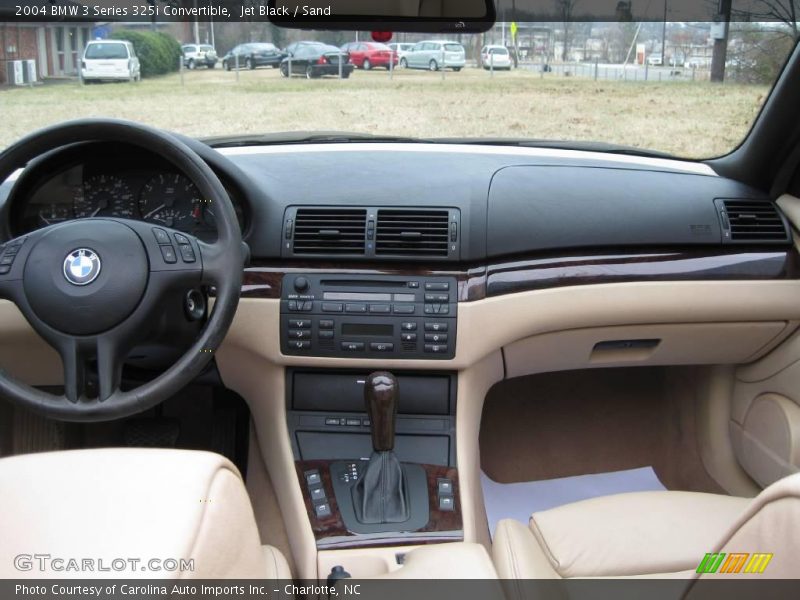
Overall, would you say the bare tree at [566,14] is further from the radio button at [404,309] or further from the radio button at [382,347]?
the radio button at [382,347]

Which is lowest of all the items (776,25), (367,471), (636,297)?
(367,471)

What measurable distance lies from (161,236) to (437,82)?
45.7 inches

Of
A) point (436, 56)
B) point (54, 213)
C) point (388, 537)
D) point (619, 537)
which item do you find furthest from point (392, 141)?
point (619, 537)

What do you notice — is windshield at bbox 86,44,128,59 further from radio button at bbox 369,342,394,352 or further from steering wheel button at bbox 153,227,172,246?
radio button at bbox 369,342,394,352

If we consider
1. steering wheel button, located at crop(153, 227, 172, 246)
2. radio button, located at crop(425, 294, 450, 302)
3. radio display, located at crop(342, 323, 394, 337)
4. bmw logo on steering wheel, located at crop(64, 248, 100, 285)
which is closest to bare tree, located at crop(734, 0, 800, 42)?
radio button, located at crop(425, 294, 450, 302)

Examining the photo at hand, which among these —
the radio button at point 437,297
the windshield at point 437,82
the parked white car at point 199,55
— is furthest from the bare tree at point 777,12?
the parked white car at point 199,55

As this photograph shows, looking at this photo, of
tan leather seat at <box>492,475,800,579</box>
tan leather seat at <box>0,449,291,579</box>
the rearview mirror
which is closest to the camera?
tan leather seat at <box>0,449,291,579</box>

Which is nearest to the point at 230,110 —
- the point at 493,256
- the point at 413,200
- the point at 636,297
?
the point at 413,200

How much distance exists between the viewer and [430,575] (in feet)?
5.48

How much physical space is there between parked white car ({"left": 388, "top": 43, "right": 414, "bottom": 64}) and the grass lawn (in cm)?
7

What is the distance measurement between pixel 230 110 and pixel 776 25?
5.80ft

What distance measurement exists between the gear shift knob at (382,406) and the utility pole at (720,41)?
1476mm

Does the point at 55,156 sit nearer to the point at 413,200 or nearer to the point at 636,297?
the point at 413,200

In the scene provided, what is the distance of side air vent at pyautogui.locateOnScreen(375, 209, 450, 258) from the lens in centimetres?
257
